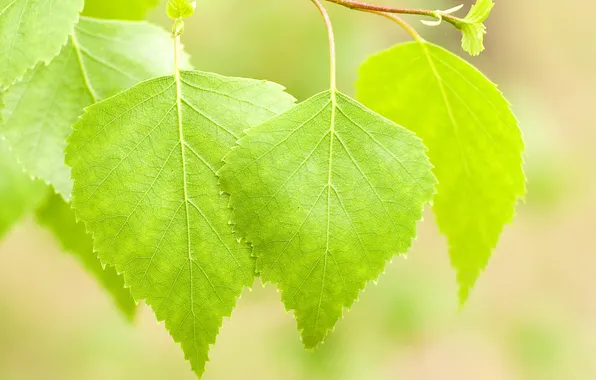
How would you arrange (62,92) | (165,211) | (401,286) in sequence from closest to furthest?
(165,211) < (62,92) < (401,286)

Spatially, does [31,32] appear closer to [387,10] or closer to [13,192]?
[387,10]

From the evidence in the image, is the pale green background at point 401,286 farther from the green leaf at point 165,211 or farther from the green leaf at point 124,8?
the green leaf at point 165,211

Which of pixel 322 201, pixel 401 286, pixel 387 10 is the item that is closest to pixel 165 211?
pixel 322 201

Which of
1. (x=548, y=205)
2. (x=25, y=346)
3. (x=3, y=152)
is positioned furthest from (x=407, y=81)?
(x=25, y=346)

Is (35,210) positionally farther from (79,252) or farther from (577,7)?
(577,7)

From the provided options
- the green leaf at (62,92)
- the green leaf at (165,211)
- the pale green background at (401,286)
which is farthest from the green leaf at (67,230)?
the pale green background at (401,286)

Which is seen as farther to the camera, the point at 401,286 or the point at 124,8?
the point at 401,286

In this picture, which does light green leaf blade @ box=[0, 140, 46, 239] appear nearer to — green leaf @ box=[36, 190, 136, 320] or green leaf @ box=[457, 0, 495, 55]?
green leaf @ box=[36, 190, 136, 320]
